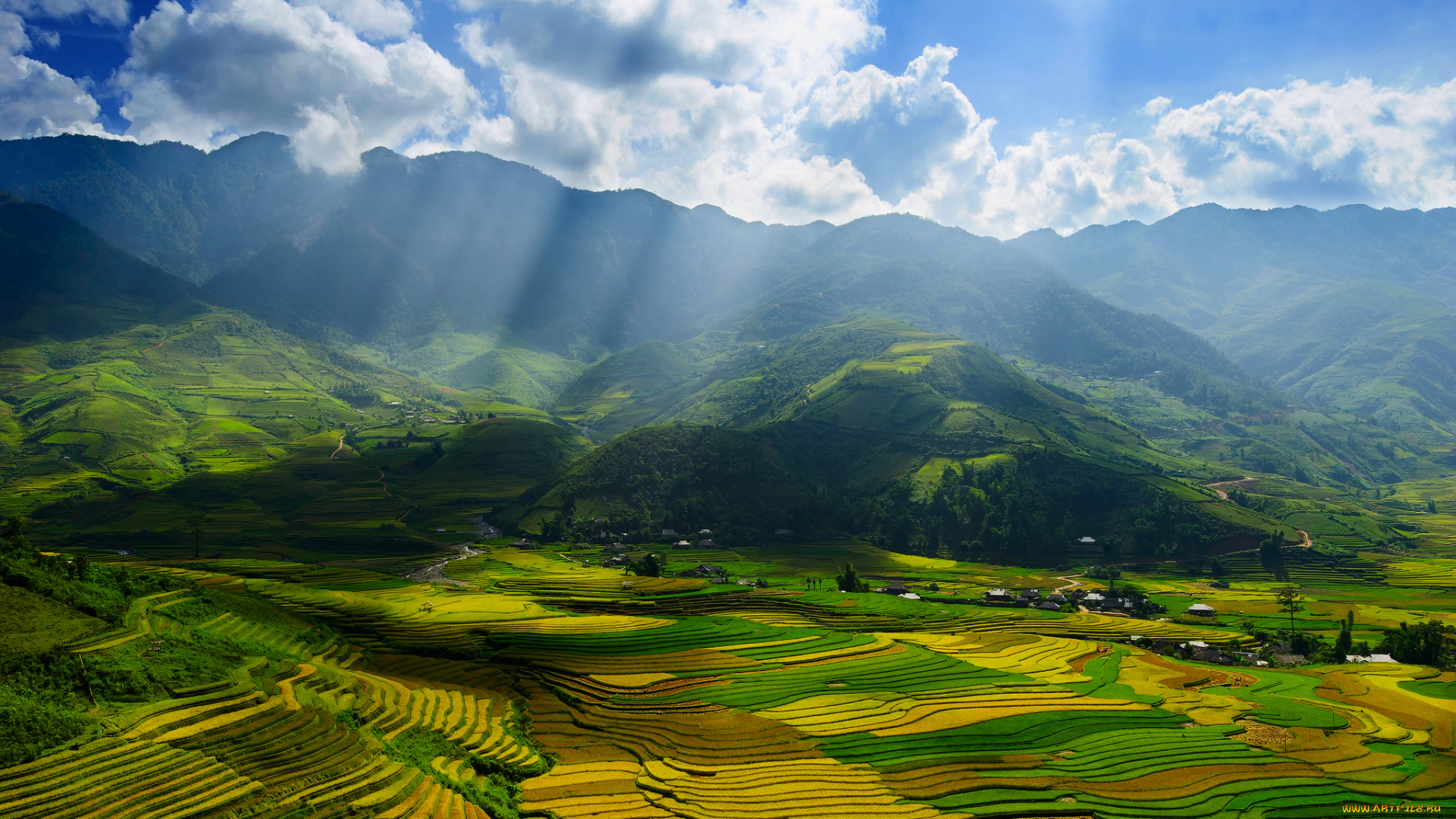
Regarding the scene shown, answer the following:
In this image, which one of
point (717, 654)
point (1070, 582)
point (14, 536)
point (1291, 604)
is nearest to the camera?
point (14, 536)

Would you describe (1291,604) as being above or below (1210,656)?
above

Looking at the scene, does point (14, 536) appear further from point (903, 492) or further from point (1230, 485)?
point (1230, 485)

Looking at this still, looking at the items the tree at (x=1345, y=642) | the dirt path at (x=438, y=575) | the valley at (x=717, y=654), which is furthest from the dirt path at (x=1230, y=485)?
the dirt path at (x=438, y=575)

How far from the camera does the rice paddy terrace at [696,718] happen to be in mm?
32844

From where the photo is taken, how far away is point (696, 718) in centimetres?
4978

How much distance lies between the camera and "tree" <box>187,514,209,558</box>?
110738 millimetres

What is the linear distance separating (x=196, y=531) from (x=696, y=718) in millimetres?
100754

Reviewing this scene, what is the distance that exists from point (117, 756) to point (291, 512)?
422 feet

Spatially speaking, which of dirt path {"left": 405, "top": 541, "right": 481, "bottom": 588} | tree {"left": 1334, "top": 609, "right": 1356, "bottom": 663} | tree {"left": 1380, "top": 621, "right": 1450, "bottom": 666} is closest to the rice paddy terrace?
tree {"left": 1334, "top": 609, "right": 1356, "bottom": 663}

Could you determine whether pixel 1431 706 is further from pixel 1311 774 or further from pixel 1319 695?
pixel 1311 774

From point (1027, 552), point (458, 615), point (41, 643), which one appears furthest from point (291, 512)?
point (1027, 552)

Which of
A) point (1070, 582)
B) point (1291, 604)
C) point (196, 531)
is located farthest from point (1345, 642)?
point (196, 531)

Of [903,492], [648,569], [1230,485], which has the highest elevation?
[1230,485]

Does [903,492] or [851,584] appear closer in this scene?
[851,584]
